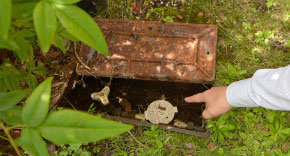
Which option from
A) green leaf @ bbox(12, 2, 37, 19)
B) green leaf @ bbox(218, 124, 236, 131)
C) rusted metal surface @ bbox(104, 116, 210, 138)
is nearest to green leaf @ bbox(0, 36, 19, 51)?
green leaf @ bbox(12, 2, 37, 19)

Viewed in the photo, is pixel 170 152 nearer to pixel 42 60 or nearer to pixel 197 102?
pixel 197 102

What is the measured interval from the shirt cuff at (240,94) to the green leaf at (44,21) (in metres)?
1.07

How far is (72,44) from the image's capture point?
7.09 ft

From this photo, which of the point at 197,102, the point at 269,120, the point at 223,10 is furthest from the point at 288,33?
the point at 197,102

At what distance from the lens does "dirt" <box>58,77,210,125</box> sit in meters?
2.08

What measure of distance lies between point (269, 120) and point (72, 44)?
1.66m

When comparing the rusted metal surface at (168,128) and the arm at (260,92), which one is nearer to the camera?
the arm at (260,92)

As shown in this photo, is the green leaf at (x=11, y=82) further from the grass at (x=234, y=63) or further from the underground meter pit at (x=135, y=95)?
the grass at (x=234, y=63)

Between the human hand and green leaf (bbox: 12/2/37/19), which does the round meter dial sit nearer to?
the human hand

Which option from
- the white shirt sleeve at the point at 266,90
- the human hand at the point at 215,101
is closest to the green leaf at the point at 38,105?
the white shirt sleeve at the point at 266,90

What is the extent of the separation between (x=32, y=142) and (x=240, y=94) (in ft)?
3.70

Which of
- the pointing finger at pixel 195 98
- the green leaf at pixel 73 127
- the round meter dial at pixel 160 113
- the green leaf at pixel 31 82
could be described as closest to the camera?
the green leaf at pixel 73 127

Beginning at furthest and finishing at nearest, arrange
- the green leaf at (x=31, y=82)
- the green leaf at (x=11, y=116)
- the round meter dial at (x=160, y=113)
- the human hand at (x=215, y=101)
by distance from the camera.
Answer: the round meter dial at (x=160, y=113) < the human hand at (x=215, y=101) < the green leaf at (x=31, y=82) < the green leaf at (x=11, y=116)

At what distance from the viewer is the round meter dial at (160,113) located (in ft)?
6.66
